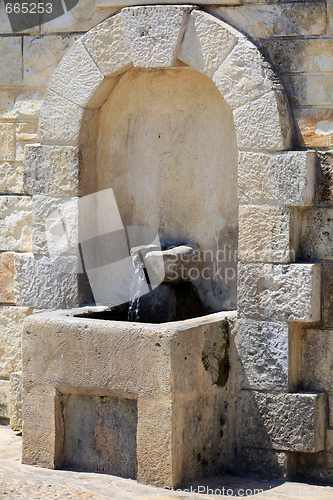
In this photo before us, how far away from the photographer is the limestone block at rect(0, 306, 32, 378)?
4.70 meters

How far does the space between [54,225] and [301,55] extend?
5.84ft

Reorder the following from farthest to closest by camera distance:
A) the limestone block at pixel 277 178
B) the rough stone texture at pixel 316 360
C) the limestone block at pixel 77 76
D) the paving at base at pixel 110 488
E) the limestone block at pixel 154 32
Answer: the limestone block at pixel 77 76 → the limestone block at pixel 154 32 → the rough stone texture at pixel 316 360 → the limestone block at pixel 277 178 → the paving at base at pixel 110 488

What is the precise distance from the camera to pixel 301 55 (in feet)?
12.7

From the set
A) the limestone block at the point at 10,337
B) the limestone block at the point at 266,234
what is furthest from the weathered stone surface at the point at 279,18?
the limestone block at the point at 10,337

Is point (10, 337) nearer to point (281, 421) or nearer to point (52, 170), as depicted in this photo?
point (52, 170)

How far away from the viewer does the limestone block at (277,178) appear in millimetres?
3811

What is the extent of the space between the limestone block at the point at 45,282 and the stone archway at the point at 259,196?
1.11 metres

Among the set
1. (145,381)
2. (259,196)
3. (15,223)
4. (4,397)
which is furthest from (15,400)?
(259,196)

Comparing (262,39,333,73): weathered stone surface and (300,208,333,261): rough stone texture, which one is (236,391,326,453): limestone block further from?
(262,39,333,73): weathered stone surface

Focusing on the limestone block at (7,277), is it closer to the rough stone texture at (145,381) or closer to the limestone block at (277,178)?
the rough stone texture at (145,381)

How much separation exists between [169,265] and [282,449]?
1.21m

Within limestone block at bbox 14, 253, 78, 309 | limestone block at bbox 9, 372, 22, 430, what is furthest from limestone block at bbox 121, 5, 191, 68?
limestone block at bbox 9, 372, 22, 430

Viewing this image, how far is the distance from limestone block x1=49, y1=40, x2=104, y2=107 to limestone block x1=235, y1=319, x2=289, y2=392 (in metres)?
1.64

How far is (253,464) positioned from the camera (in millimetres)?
4031
